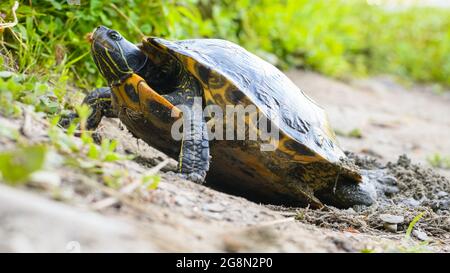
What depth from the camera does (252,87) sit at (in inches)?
122

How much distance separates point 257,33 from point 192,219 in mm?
5634

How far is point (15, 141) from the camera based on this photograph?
7.02 feet

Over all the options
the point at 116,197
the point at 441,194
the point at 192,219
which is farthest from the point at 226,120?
the point at 441,194

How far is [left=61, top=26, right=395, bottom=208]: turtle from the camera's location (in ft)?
9.81

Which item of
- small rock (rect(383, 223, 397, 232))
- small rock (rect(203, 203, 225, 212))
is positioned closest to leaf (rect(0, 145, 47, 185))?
small rock (rect(203, 203, 225, 212))

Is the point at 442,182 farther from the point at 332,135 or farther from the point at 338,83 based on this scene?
the point at 338,83

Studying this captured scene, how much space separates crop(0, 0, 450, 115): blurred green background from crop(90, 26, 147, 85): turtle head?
1.19 ft

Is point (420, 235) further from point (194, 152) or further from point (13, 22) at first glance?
point (13, 22)

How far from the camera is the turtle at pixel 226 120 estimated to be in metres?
2.99

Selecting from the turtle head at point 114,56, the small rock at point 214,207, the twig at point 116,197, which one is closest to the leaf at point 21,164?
the twig at point 116,197

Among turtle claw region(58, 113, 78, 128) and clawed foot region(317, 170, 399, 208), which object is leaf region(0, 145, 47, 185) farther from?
clawed foot region(317, 170, 399, 208)

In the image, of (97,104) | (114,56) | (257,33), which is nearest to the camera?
(114,56)
